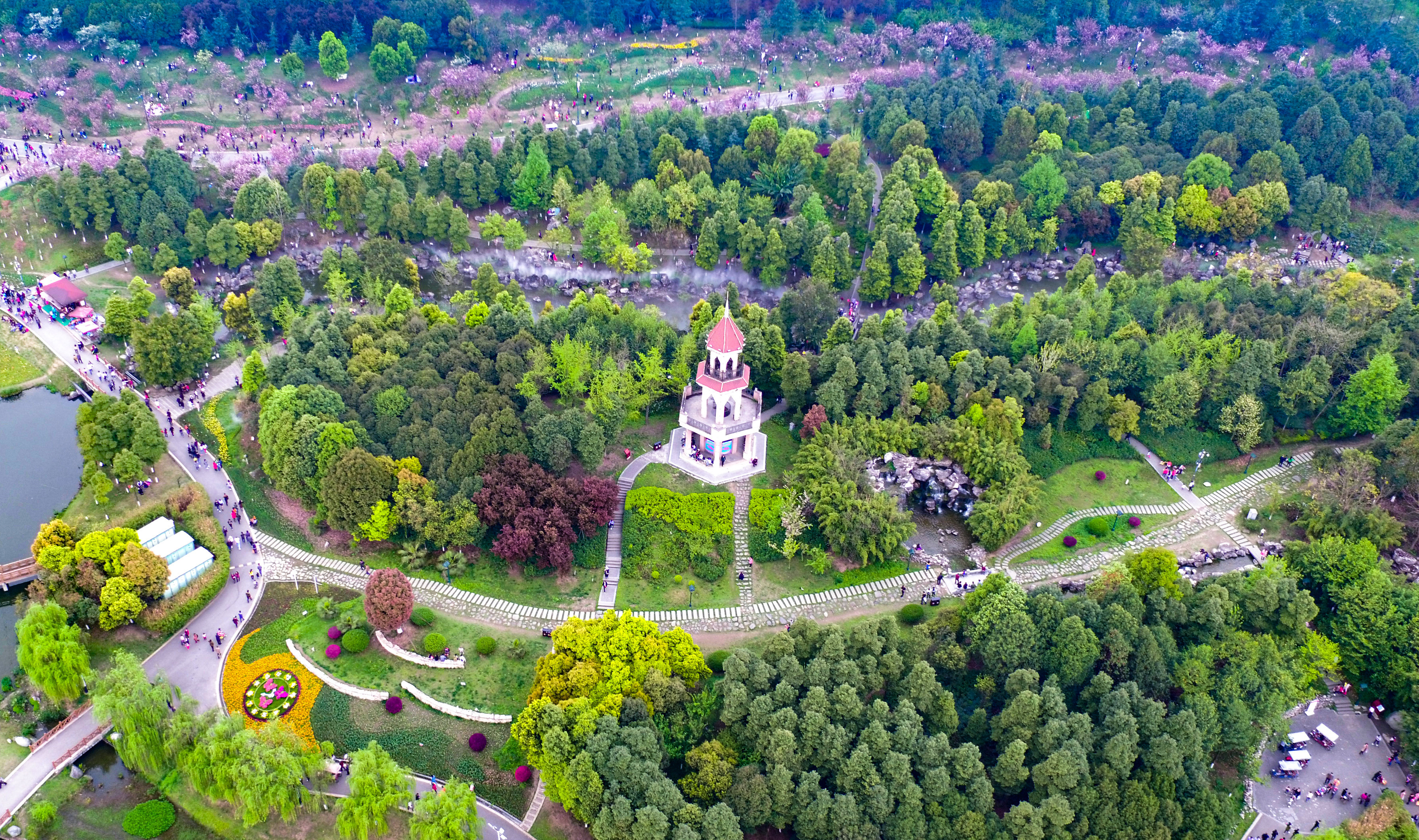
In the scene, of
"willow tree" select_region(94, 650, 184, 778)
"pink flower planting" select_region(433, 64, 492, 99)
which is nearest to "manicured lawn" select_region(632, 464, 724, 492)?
"willow tree" select_region(94, 650, 184, 778)

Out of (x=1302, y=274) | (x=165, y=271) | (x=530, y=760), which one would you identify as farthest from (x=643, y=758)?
(x=1302, y=274)

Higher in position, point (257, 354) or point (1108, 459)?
point (257, 354)

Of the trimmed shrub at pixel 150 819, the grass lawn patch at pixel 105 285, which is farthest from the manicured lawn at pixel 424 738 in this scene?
the grass lawn patch at pixel 105 285

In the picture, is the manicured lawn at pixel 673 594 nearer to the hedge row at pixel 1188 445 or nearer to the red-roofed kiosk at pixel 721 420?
the red-roofed kiosk at pixel 721 420

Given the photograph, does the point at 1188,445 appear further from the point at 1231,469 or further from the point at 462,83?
the point at 462,83

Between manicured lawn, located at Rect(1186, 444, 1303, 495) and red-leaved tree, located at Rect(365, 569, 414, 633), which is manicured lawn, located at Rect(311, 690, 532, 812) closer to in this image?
red-leaved tree, located at Rect(365, 569, 414, 633)

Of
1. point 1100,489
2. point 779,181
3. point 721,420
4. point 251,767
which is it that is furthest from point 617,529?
point 779,181

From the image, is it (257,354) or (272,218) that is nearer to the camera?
(257,354)

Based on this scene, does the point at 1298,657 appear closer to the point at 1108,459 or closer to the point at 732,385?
the point at 1108,459
